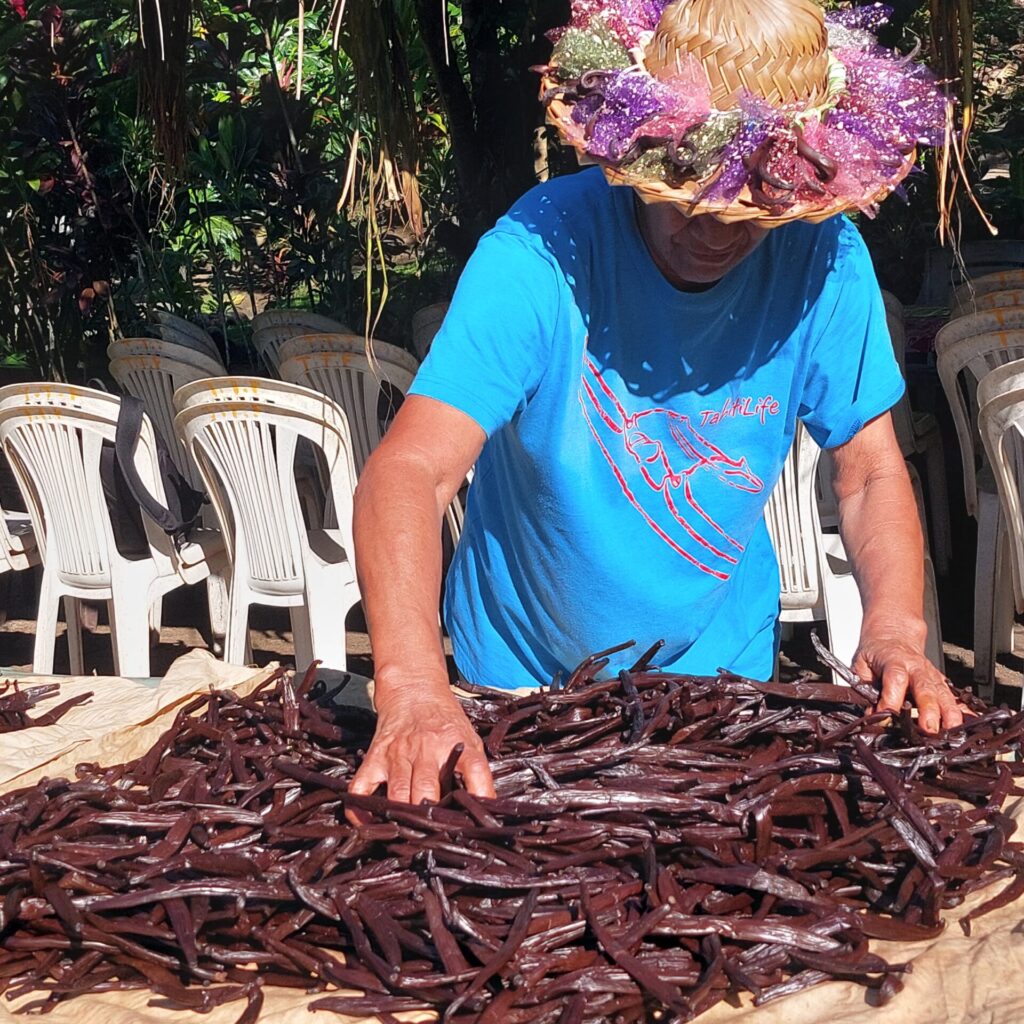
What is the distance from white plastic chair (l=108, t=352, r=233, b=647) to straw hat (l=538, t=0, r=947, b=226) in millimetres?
3454

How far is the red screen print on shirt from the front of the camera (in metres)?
1.86

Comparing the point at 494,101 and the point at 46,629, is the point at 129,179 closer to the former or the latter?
the point at 494,101

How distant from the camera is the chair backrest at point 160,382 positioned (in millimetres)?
4941

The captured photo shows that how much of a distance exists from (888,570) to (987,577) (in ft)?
8.72

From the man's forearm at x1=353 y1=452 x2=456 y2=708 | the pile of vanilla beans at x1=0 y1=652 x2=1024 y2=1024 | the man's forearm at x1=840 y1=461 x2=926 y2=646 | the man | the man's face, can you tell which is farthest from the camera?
the man's forearm at x1=840 y1=461 x2=926 y2=646

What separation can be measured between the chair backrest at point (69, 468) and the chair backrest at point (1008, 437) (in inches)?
105

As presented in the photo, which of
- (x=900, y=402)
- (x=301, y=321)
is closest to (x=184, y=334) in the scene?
(x=301, y=321)

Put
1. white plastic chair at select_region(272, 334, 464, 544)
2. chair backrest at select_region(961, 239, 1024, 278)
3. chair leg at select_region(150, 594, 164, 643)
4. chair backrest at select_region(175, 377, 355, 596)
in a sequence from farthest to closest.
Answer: chair backrest at select_region(961, 239, 1024, 278) → chair leg at select_region(150, 594, 164, 643) → white plastic chair at select_region(272, 334, 464, 544) → chair backrest at select_region(175, 377, 355, 596)

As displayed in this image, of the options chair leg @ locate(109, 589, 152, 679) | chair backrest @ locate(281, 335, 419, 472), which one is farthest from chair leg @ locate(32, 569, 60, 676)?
chair backrest @ locate(281, 335, 419, 472)

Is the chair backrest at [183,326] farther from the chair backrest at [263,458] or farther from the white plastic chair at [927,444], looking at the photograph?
the white plastic chair at [927,444]

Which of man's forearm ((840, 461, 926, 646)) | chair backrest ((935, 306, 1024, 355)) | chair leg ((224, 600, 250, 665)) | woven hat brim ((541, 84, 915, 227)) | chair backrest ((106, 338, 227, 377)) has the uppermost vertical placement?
chair backrest ((106, 338, 227, 377))

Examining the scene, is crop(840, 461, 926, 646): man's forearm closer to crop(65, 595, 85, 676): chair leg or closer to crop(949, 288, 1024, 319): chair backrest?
crop(949, 288, 1024, 319): chair backrest

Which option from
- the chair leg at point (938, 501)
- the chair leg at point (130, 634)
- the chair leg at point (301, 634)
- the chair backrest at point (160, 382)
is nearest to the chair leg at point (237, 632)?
the chair leg at point (301, 634)

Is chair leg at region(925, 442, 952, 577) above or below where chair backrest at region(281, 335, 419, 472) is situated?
below
